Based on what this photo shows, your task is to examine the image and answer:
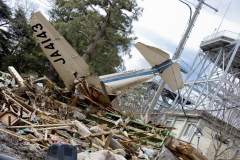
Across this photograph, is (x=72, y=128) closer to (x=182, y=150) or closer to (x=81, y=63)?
(x=182, y=150)

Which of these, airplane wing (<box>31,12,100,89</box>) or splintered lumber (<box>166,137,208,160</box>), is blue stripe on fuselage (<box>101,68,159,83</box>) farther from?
splintered lumber (<box>166,137,208,160</box>)

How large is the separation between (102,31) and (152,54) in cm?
1673

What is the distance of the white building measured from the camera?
3044 cm

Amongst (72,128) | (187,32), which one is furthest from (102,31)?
(72,128)

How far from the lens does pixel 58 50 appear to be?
17.0 m

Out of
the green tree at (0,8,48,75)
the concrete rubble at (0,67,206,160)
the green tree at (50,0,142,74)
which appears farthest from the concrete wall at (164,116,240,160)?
the concrete rubble at (0,67,206,160)

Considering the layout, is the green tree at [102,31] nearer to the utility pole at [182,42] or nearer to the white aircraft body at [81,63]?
the utility pole at [182,42]

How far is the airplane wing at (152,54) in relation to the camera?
16.5 m

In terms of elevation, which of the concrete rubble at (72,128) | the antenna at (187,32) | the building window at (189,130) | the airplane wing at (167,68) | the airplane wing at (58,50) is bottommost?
the concrete rubble at (72,128)

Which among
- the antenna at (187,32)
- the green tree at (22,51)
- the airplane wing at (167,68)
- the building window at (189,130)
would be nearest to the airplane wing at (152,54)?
the airplane wing at (167,68)

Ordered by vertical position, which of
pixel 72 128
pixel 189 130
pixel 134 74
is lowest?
pixel 72 128

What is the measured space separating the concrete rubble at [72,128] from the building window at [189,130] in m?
19.1

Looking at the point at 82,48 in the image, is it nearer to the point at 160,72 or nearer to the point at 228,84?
the point at 228,84

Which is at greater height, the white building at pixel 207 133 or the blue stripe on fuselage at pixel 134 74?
the white building at pixel 207 133
